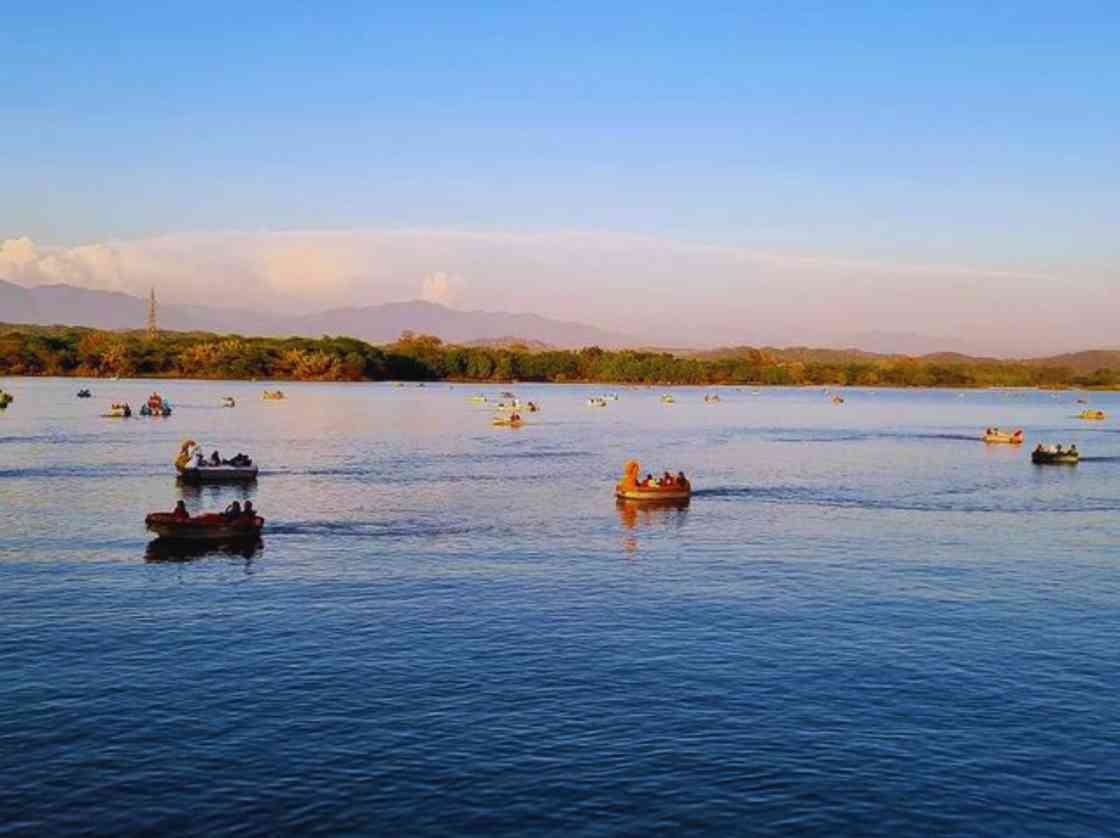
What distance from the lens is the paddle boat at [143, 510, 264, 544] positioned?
170 feet

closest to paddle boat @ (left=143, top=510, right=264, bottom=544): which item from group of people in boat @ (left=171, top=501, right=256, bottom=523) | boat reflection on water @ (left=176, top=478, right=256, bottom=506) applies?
group of people in boat @ (left=171, top=501, right=256, bottom=523)

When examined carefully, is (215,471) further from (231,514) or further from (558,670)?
(558,670)

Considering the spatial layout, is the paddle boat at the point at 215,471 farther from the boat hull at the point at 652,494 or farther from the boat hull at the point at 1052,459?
the boat hull at the point at 1052,459

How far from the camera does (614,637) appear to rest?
36281 mm

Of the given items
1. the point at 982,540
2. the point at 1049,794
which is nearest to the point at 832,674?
the point at 1049,794

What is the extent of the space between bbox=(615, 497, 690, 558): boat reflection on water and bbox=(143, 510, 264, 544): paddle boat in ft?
60.8

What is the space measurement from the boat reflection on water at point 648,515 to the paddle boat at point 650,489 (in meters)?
0.26

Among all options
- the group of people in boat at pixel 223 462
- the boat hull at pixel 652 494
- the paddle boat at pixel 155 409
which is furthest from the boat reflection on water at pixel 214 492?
the paddle boat at pixel 155 409

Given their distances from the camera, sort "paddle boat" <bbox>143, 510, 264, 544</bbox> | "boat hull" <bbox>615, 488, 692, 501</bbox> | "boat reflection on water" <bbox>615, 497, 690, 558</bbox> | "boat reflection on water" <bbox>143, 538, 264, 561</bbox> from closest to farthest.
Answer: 1. "boat reflection on water" <bbox>143, 538, 264, 561</bbox>
2. "paddle boat" <bbox>143, 510, 264, 544</bbox>
3. "boat reflection on water" <bbox>615, 497, 690, 558</bbox>
4. "boat hull" <bbox>615, 488, 692, 501</bbox>

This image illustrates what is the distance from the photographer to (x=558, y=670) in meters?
32.2

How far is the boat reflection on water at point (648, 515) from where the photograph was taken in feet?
203

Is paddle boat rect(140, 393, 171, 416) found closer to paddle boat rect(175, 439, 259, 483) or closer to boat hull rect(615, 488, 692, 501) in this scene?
paddle boat rect(175, 439, 259, 483)

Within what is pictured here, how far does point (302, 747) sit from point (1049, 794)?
1662 centimetres

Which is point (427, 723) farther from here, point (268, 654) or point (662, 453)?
point (662, 453)
